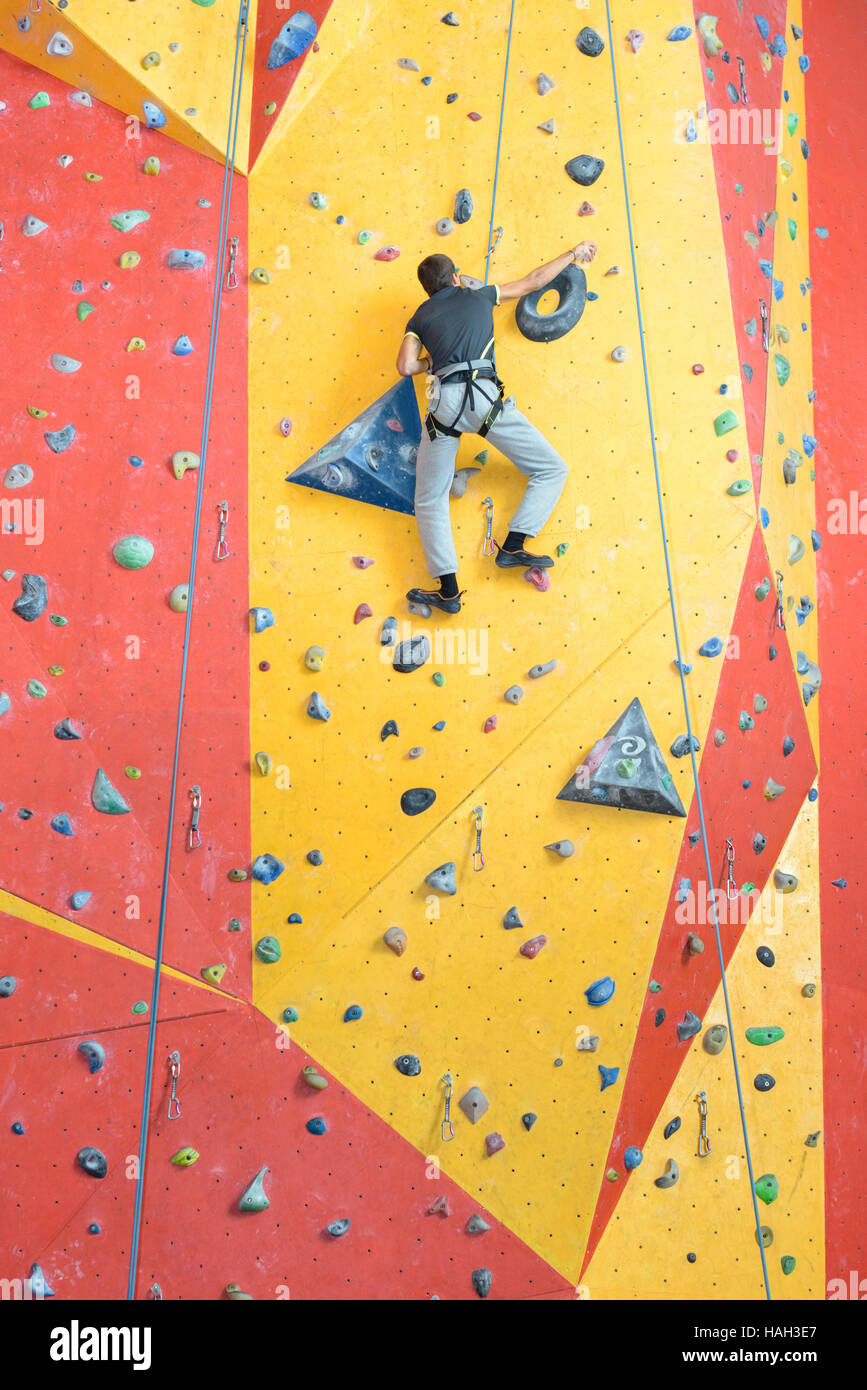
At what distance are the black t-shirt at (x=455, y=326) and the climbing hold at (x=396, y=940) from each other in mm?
1986

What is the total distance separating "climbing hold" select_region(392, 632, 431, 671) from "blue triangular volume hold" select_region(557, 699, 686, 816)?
0.70m

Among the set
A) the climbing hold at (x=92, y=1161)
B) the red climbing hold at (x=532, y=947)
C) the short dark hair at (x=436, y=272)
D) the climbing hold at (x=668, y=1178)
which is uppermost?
the short dark hair at (x=436, y=272)

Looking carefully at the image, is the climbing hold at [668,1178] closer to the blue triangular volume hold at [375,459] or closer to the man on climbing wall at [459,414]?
the man on climbing wall at [459,414]

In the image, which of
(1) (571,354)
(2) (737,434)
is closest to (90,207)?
(1) (571,354)

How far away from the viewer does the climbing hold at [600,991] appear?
13.5ft

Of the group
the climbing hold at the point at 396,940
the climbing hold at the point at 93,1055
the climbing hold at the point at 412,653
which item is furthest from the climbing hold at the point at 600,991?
the climbing hold at the point at 93,1055

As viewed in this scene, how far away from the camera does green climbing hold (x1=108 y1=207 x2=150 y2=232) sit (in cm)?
434

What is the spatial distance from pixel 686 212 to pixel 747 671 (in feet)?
5.89

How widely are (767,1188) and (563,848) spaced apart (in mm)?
1467

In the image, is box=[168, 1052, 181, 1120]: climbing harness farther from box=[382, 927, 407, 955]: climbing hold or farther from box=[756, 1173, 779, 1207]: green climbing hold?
box=[756, 1173, 779, 1207]: green climbing hold

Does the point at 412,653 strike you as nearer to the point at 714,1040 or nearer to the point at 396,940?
the point at 396,940

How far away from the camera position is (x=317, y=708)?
4137 millimetres

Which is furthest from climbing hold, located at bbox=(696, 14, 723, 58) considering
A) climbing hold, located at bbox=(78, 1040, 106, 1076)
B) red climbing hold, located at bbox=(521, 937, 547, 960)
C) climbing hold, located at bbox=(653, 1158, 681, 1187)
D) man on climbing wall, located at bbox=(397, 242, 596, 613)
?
climbing hold, located at bbox=(78, 1040, 106, 1076)

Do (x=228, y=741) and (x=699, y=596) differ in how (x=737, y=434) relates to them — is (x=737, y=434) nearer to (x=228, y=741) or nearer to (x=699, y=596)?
(x=699, y=596)
